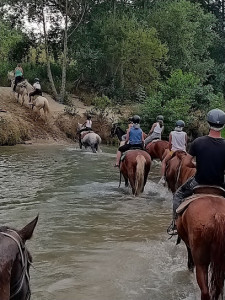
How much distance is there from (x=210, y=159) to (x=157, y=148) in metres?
11.2

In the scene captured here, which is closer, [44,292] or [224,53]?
[44,292]

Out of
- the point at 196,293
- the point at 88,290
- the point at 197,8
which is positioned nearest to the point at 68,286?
the point at 88,290

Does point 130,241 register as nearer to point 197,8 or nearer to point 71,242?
point 71,242

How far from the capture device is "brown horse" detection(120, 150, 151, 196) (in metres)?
11.8

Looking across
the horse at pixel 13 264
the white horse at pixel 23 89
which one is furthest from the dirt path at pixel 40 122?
the horse at pixel 13 264

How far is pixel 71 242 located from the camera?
8.12 m

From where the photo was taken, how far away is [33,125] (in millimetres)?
25797

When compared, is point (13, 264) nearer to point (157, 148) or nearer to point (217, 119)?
point (217, 119)

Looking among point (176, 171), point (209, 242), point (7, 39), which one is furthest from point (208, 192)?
point (7, 39)

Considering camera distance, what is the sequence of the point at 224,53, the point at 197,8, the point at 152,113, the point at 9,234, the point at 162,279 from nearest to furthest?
the point at 9,234 → the point at 162,279 → the point at 152,113 → the point at 197,8 → the point at 224,53

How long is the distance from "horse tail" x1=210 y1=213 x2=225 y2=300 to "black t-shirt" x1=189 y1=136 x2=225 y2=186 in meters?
0.61

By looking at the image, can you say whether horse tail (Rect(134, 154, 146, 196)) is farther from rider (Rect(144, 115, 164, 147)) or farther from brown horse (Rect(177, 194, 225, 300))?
brown horse (Rect(177, 194, 225, 300))

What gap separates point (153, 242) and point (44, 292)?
2723mm

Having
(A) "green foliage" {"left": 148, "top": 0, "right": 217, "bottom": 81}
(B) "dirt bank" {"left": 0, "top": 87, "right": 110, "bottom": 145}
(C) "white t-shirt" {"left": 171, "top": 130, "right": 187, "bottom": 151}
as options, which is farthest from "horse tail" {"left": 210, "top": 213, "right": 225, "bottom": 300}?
(A) "green foliage" {"left": 148, "top": 0, "right": 217, "bottom": 81}
